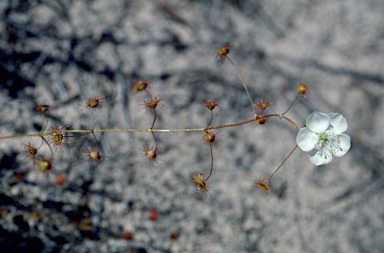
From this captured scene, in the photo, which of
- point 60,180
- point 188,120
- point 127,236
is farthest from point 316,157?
point 60,180

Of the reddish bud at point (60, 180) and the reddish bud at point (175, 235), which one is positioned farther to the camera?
the reddish bud at point (175, 235)

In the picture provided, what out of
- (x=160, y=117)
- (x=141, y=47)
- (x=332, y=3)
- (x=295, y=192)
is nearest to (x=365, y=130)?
(x=295, y=192)

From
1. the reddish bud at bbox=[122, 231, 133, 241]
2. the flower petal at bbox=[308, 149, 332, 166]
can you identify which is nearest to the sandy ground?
the reddish bud at bbox=[122, 231, 133, 241]

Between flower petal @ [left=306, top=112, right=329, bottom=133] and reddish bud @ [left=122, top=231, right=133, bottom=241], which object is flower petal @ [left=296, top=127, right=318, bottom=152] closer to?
flower petal @ [left=306, top=112, right=329, bottom=133]

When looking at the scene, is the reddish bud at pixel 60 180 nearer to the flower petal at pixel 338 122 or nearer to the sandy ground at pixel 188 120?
the sandy ground at pixel 188 120

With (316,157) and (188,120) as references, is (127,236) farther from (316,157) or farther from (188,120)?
(316,157)

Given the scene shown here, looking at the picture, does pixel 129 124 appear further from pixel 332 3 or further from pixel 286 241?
pixel 332 3

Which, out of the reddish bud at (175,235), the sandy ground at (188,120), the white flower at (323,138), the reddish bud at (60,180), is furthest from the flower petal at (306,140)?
the reddish bud at (60,180)
